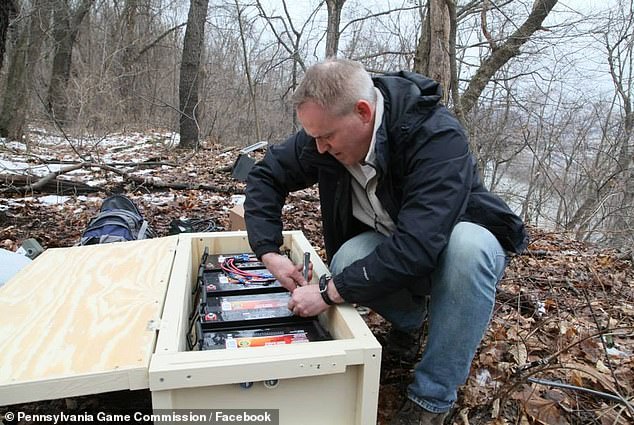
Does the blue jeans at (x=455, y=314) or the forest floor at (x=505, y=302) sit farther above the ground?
the blue jeans at (x=455, y=314)

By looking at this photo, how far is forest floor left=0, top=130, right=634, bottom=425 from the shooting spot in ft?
5.49

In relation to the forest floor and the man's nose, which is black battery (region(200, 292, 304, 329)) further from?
the man's nose

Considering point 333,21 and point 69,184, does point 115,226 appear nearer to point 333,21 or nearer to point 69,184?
point 69,184

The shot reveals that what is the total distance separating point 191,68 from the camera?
27.8 ft

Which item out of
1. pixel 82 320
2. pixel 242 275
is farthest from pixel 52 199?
pixel 82 320

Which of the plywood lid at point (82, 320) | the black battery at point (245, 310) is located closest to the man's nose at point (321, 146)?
the black battery at point (245, 310)

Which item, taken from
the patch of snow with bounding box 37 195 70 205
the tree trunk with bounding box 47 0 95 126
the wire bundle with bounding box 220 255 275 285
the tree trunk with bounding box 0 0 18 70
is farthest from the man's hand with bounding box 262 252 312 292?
the tree trunk with bounding box 47 0 95 126

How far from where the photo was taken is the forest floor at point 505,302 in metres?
1.67

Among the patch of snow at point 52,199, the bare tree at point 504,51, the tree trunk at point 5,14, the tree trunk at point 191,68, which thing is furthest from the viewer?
the tree trunk at point 191,68

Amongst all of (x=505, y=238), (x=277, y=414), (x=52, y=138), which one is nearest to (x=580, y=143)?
(x=505, y=238)

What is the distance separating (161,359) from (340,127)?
2.91 feet

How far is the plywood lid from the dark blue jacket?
1.63 feet

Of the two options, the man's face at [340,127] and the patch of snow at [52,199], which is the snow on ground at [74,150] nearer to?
the patch of snow at [52,199]

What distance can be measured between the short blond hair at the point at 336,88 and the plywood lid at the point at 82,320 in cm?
87
